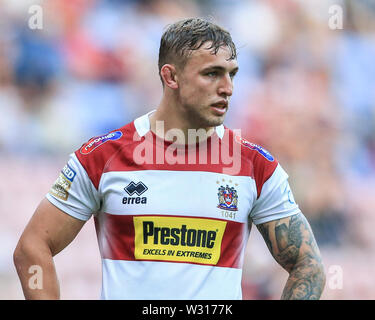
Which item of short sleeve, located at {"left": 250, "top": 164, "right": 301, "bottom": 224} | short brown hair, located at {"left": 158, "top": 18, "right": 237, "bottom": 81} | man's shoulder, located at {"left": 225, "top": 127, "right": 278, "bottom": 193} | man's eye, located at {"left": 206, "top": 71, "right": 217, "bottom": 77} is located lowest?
short sleeve, located at {"left": 250, "top": 164, "right": 301, "bottom": 224}

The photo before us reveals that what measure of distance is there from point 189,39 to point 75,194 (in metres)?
1.11

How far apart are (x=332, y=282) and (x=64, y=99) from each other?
12.5ft

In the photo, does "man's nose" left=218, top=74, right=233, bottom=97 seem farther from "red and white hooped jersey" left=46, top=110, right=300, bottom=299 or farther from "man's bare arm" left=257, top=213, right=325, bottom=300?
"man's bare arm" left=257, top=213, right=325, bottom=300

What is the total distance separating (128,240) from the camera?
3.71 meters

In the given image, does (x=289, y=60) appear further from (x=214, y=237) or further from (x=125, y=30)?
(x=214, y=237)

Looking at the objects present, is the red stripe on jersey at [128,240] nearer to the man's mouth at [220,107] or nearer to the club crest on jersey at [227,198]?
the club crest on jersey at [227,198]

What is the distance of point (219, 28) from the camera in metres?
3.93

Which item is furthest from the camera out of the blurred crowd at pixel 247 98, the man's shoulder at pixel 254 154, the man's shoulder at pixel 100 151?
the blurred crowd at pixel 247 98

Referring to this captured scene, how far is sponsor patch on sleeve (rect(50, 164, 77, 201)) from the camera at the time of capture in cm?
376

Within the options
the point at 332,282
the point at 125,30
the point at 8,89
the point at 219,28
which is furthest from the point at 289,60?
the point at 219,28

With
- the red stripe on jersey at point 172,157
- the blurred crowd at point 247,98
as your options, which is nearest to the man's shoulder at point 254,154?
the red stripe on jersey at point 172,157

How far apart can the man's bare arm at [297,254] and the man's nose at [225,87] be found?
789 millimetres

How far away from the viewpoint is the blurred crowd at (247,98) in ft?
24.1

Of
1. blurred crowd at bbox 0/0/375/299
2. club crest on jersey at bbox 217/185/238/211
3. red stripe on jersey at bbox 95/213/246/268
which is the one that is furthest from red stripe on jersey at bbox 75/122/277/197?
blurred crowd at bbox 0/0/375/299
